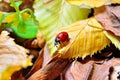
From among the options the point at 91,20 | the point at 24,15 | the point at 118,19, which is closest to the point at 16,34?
the point at 24,15

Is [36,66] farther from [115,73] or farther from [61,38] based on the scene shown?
[115,73]

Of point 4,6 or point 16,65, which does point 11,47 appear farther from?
point 4,6

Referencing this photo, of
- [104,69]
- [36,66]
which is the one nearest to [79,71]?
[104,69]

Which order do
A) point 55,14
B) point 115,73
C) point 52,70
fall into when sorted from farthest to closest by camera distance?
point 55,14 < point 52,70 < point 115,73

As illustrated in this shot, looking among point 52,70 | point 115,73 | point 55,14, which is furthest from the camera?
point 55,14

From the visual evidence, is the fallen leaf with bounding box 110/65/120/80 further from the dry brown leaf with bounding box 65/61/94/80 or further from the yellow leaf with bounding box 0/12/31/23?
the yellow leaf with bounding box 0/12/31/23

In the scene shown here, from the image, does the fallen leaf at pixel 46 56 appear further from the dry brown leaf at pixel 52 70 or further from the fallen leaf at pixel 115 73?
the fallen leaf at pixel 115 73

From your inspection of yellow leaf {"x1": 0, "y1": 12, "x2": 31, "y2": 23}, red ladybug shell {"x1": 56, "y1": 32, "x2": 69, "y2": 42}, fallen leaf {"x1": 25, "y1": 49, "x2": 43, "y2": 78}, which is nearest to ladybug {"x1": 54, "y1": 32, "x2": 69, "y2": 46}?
red ladybug shell {"x1": 56, "y1": 32, "x2": 69, "y2": 42}

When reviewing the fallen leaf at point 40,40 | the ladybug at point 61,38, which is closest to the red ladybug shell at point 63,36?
the ladybug at point 61,38
